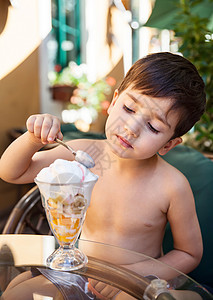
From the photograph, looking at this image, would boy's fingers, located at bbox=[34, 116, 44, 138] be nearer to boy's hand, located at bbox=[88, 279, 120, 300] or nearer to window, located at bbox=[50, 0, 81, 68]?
boy's hand, located at bbox=[88, 279, 120, 300]

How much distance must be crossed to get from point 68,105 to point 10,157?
3157 mm

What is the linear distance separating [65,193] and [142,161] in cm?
53

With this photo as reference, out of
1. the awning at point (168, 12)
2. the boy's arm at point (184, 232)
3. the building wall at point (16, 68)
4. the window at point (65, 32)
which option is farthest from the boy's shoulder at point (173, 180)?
the window at point (65, 32)

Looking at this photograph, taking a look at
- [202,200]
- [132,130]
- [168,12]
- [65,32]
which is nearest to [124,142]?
[132,130]

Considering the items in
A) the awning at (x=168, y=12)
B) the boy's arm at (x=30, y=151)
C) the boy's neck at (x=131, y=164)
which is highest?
the awning at (x=168, y=12)

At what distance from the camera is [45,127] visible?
29.5 inches

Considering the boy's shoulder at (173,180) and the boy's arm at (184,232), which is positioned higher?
the boy's shoulder at (173,180)

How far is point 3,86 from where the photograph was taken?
113 inches

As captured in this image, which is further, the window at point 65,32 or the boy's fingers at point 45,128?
the window at point 65,32

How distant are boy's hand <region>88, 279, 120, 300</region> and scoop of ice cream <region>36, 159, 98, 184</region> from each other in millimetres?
239

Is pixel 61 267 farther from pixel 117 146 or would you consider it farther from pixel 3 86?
pixel 3 86

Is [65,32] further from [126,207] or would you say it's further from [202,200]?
[126,207]

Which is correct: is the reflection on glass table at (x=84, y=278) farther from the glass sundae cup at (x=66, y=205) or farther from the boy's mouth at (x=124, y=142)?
the boy's mouth at (x=124, y=142)

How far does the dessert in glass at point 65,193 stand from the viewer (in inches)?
22.5
